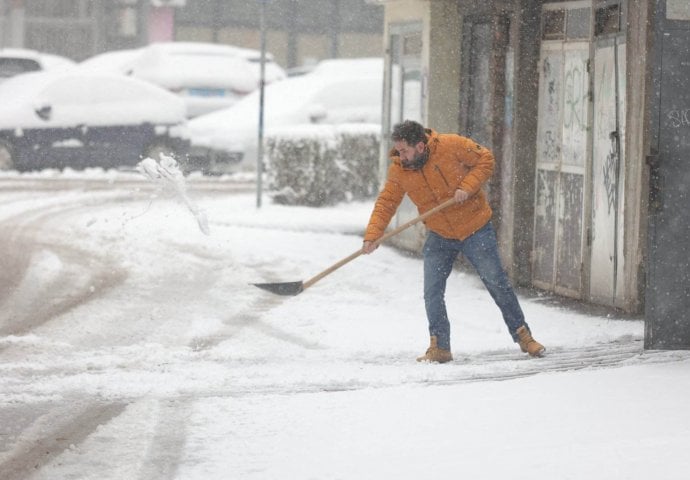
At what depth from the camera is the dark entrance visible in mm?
10055

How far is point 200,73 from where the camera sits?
29047 millimetres

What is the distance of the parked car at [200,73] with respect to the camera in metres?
28.8

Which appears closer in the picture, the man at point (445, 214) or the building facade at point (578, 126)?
the man at point (445, 214)

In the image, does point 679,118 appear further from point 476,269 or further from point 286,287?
point 286,287

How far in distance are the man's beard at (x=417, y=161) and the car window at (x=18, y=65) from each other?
71.1 ft

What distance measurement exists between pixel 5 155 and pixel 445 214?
52.7ft

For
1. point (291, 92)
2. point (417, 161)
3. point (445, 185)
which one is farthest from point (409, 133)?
point (291, 92)

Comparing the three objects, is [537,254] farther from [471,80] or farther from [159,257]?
[159,257]

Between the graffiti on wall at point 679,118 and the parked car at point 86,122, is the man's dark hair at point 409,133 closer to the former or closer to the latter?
the graffiti on wall at point 679,118

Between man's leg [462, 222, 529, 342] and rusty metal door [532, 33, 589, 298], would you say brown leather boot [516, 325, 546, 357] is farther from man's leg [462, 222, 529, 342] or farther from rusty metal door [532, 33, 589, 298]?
rusty metal door [532, 33, 589, 298]

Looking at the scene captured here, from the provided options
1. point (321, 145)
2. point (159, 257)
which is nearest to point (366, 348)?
point (159, 257)

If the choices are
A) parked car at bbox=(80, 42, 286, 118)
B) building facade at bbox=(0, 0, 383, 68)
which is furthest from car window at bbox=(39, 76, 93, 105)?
building facade at bbox=(0, 0, 383, 68)

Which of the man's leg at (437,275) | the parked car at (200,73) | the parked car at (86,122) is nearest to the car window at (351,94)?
the parked car at (86,122)

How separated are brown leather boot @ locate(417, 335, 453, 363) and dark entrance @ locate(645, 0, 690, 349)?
120cm
